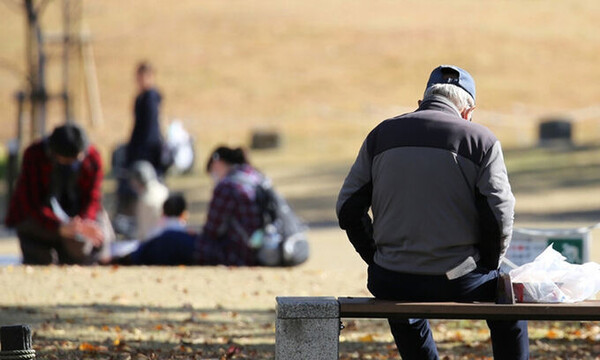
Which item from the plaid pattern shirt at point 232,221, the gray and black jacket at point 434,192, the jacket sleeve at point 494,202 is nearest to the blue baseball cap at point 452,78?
the gray and black jacket at point 434,192

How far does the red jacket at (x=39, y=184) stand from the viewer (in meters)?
9.21

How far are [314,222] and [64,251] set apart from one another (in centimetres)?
673

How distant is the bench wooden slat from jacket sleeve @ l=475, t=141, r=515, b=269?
26cm

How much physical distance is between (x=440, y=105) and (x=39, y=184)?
17.1ft

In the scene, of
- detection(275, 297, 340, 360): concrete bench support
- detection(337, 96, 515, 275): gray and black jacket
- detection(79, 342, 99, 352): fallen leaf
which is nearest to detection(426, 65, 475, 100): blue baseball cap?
detection(337, 96, 515, 275): gray and black jacket

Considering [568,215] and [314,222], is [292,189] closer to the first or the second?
[314,222]

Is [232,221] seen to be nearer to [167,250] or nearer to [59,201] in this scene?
[167,250]

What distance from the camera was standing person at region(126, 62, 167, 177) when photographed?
44.4ft

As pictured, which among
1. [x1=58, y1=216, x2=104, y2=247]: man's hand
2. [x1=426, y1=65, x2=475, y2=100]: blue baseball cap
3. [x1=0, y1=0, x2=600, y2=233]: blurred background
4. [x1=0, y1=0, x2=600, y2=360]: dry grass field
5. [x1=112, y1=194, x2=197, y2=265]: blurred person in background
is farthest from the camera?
[x1=0, y1=0, x2=600, y2=233]: blurred background

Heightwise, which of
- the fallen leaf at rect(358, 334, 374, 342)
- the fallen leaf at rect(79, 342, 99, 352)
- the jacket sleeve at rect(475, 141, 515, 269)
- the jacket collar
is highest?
the jacket collar

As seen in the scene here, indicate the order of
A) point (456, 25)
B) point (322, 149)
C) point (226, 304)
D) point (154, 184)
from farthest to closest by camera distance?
point (456, 25) → point (322, 149) → point (154, 184) → point (226, 304)

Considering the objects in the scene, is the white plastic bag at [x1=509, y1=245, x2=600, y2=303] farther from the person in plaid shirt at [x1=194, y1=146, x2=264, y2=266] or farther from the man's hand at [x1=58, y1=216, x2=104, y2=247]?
the man's hand at [x1=58, y1=216, x2=104, y2=247]

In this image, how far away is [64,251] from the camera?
9648 mm

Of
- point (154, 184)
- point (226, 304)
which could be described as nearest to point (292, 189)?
point (154, 184)
